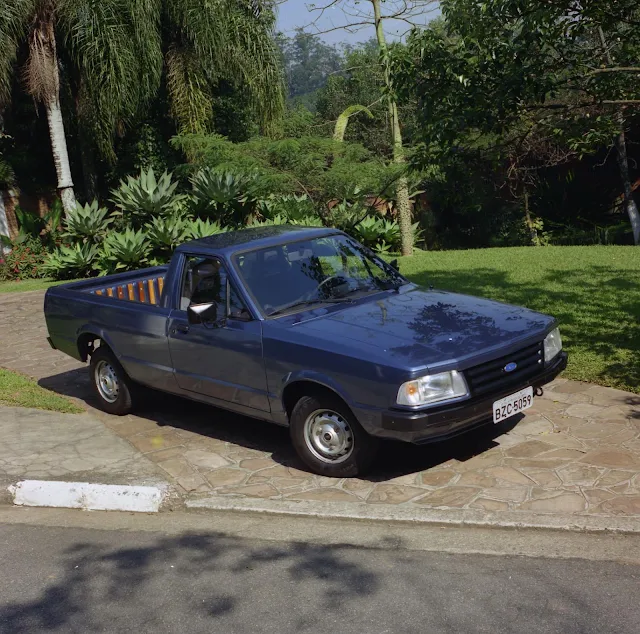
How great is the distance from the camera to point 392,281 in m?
7.43

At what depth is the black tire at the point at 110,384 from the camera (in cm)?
802

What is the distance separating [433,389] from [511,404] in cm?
74

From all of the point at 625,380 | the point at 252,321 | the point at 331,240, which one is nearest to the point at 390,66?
the point at 331,240

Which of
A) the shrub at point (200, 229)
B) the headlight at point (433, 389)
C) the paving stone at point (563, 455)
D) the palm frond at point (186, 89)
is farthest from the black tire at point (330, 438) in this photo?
the palm frond at point (186, 89)

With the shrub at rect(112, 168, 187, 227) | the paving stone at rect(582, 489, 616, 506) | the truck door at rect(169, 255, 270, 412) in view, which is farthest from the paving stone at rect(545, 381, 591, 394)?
the shrub at rect(112, 168, 187, 227)

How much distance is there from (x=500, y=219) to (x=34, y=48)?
14.3 meters

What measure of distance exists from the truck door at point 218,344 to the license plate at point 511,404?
5.59ft

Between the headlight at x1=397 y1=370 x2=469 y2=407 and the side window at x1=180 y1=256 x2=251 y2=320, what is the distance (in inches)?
62.5

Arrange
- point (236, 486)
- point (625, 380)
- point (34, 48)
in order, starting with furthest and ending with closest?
1. point (34, 48)
2. point (625, 380)
3. point (236, 486)

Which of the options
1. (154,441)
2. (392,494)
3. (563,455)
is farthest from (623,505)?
(154,441)

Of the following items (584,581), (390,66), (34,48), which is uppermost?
(34,48)

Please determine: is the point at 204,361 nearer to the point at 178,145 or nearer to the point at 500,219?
the point at 178,145

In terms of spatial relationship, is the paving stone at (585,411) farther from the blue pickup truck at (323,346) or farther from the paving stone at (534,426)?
the blue pickup truck at (323,346)

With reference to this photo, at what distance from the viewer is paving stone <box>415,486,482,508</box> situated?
5613 mm
